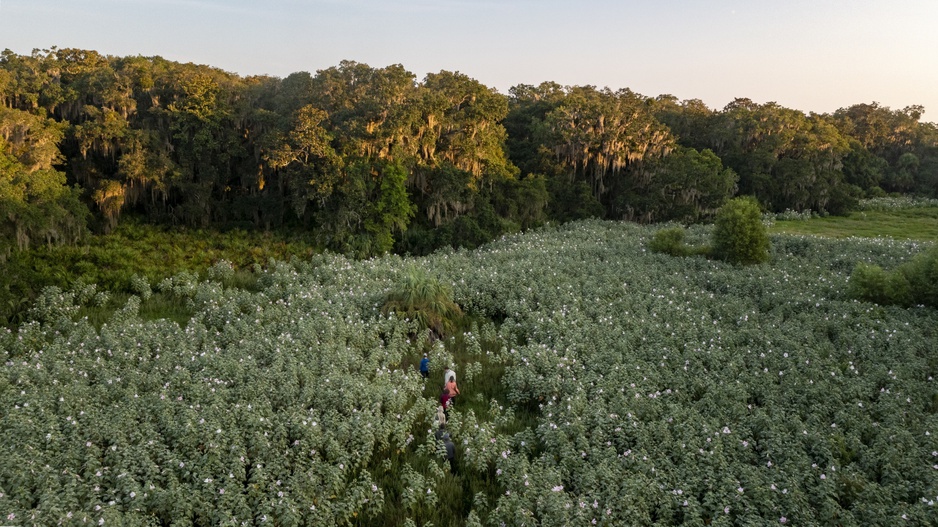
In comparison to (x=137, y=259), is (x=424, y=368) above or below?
below

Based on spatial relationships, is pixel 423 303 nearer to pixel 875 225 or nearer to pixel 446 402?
pixel 446 402

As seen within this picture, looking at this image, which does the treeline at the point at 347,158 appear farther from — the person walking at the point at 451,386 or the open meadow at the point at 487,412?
the person walking at the point at 451,386

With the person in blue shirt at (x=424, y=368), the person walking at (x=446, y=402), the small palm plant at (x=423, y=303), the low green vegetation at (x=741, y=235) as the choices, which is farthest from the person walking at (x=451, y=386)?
the low green vegetation at (x=741, y=235)

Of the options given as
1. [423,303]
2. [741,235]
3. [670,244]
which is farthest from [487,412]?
[670,244]

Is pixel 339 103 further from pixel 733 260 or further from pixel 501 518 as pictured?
pixel 501 518


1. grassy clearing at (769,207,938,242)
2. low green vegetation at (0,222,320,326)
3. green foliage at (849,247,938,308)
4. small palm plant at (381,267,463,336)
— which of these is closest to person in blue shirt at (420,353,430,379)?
small palm plant at (381,267,463,336)

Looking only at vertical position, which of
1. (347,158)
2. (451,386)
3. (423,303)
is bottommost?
(451,386)

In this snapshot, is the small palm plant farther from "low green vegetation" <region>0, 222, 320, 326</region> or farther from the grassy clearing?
the grassy clearing
